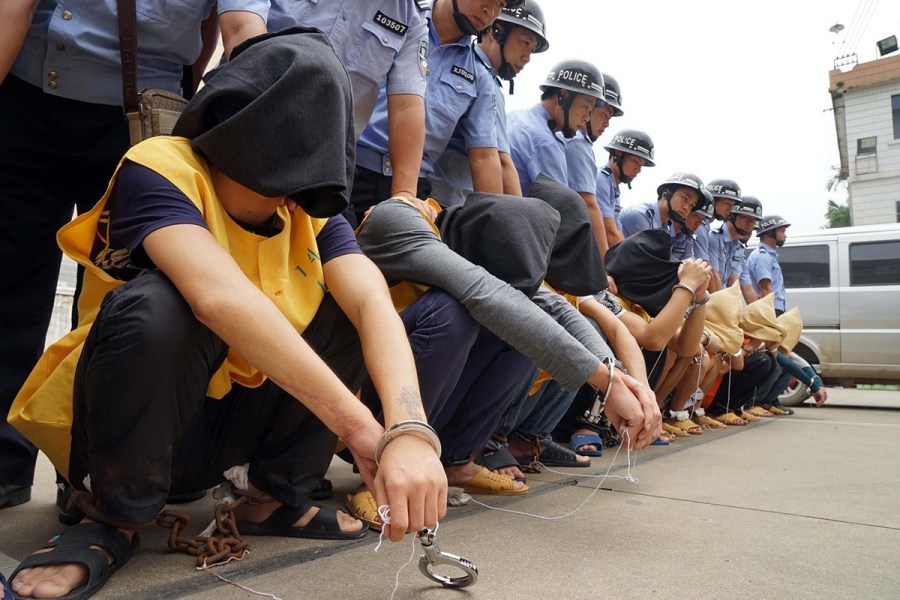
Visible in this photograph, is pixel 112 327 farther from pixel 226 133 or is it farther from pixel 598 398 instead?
pixel 598 398

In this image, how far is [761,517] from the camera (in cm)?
197

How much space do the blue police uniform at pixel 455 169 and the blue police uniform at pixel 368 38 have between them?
1.94 ft

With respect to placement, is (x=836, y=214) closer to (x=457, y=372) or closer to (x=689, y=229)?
(x=689, y=229)

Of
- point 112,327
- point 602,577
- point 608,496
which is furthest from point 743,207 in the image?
point 112,327

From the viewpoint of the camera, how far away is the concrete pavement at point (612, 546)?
50.5 inches

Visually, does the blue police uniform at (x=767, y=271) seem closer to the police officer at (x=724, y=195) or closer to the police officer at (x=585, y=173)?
the police officer at (x=724, y=195)

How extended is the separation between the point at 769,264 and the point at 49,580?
7.17 m

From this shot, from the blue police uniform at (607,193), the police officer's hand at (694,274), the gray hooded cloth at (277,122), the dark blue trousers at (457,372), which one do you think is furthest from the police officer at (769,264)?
the gray hooded cloth at (277,122)

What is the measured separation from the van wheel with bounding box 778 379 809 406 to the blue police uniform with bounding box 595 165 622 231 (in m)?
3.34

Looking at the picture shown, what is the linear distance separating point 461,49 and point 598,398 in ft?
5.47

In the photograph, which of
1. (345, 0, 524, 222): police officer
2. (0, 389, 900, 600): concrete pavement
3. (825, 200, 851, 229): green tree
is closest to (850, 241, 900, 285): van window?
(0, 389, 900, 600): concrete pavement

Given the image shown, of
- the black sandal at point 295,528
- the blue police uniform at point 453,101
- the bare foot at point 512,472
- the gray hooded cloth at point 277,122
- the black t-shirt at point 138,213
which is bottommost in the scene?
the bare foot at point 512,472

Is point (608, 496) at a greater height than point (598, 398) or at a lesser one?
lesser

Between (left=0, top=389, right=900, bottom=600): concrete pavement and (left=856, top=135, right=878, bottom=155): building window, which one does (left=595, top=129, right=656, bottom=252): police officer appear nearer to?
(left=0, top=389, right=900, bottom=600): concrete pavement
